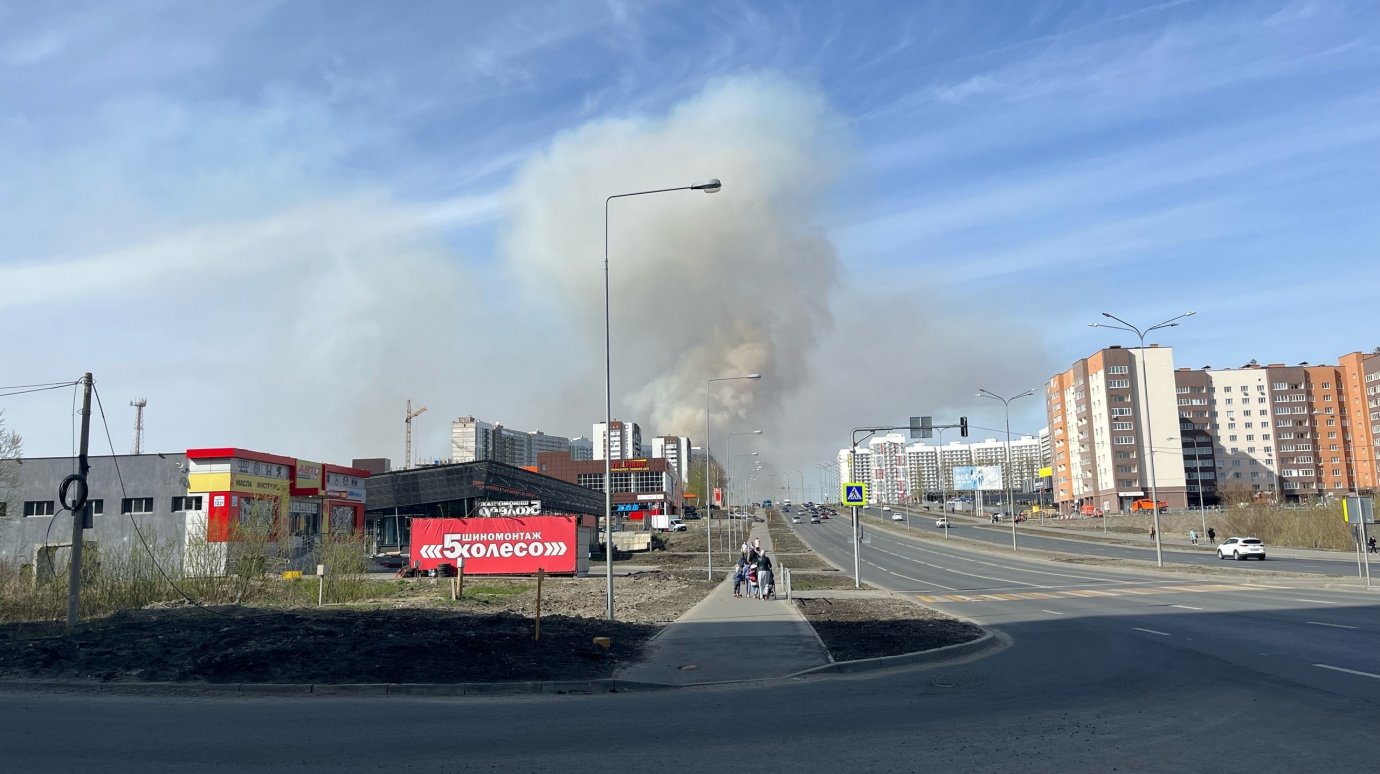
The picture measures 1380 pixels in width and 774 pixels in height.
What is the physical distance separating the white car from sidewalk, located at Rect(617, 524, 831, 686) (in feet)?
131

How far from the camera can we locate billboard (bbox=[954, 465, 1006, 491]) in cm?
13175

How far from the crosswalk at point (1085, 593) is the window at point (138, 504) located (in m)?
44.2

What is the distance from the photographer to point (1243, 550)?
51.9m

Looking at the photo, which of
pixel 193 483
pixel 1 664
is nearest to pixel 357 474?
pixel 193 483

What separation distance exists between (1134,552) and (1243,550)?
12671 millimetres

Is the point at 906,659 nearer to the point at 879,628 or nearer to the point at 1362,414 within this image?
the point at 879,628

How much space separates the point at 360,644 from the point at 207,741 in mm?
5985

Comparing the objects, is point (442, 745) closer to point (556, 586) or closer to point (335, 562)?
point (335, 562)

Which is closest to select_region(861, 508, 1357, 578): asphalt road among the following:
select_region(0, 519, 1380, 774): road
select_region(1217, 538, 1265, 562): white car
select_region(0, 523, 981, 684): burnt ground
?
select_region(1217, 538, 1265, 562): white car

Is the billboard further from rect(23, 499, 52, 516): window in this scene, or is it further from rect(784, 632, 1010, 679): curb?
rect(784, 632, 1010, 679): curb

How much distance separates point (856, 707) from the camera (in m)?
10.9

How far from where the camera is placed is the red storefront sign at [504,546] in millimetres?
42438

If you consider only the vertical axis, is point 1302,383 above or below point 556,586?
above

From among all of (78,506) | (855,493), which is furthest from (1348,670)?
(78,506)
